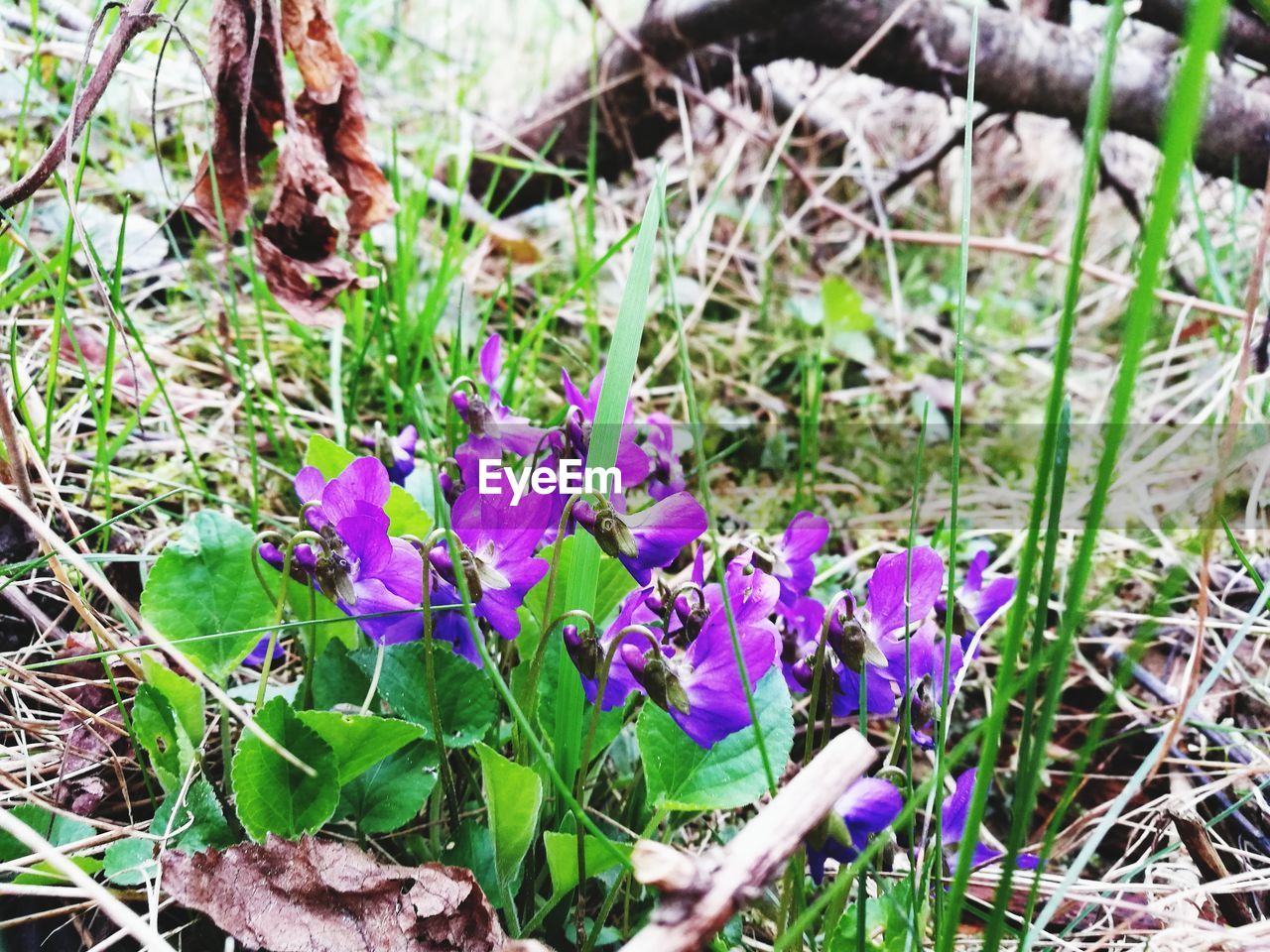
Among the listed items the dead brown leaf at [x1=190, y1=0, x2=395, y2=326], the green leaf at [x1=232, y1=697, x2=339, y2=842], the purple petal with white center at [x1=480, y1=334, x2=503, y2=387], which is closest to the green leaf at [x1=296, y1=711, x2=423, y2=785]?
the green leaf at [x1=232, y1=697, x2=339, y2=842]

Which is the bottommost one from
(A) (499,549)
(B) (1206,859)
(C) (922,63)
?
(B) (1206,859)

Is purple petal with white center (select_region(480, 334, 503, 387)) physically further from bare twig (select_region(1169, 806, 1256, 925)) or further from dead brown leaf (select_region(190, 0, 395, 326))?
bare twig (select_region(1169, 806, 1256, 925))

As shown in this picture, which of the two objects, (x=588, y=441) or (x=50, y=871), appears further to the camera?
(x=588, y=441)

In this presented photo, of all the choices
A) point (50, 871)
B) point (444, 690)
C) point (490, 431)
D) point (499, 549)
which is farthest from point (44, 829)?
point (490, 431)

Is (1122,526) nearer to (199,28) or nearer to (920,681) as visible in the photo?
(920,681)

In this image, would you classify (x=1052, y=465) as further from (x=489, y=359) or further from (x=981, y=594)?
(x=489, y=359)

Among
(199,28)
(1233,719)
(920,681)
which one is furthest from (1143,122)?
(199,28)

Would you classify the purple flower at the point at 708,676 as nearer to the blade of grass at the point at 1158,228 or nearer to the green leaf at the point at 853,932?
the green leaf at the point at 853,932
